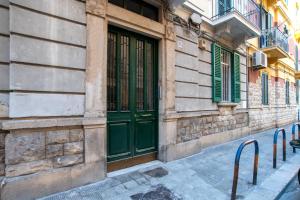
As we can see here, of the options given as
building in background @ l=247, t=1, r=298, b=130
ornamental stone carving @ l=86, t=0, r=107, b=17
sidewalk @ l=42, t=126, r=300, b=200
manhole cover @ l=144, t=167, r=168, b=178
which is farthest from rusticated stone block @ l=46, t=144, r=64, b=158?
building in background @ l=247, t=1, r=298, b=130

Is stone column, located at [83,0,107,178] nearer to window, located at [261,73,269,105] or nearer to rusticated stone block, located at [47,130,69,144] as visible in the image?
rusticated stone block, located at [47,130,69,144]

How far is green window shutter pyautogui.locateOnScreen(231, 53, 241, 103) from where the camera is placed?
26.6 feet

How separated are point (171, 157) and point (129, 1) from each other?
3.79m

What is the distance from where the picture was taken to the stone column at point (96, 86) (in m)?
3.79

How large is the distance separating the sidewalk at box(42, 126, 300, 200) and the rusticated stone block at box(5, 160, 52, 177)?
0.47m

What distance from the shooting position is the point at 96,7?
389cm

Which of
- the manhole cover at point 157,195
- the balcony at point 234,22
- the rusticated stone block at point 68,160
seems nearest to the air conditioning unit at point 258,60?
the balcony at point 234,22

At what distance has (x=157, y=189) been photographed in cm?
367

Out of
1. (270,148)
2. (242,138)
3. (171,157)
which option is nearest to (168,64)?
(171,157)

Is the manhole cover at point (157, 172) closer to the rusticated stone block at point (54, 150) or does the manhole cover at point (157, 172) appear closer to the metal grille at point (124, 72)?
the metal grille at point (124, 72)

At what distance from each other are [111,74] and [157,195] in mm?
2481

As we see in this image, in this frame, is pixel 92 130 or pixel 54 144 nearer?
pixel 54 144

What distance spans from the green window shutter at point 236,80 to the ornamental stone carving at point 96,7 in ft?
19.1

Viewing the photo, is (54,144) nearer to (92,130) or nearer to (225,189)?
(92,130)
